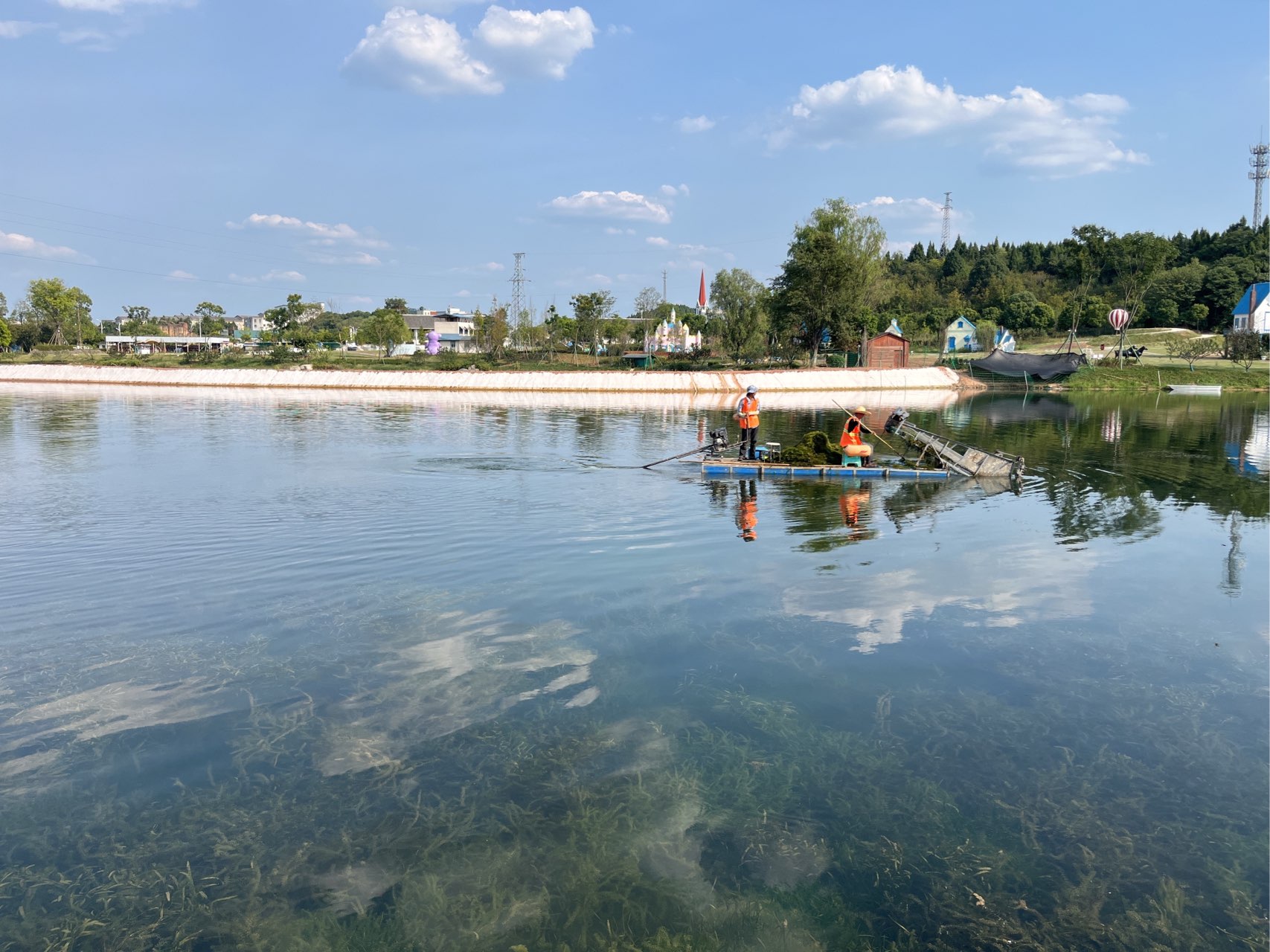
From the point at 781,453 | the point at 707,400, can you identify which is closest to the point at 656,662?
the point at 781,453

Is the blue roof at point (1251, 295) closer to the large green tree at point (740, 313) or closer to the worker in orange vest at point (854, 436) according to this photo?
the large green tree at point (740, 313)

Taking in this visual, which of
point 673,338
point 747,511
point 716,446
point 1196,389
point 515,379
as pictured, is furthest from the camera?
point 673,338

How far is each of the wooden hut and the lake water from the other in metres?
66.3

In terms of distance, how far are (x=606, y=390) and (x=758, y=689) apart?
227ft

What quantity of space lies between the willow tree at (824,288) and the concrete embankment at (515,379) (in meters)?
12.5

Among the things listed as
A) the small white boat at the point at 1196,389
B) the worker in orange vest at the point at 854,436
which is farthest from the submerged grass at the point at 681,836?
the small white boat at the point at 1196,389

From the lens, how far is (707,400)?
6706 cm

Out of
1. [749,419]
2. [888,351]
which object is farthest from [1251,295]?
[749,419]

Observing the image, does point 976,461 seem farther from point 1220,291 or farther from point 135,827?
point 1220,291

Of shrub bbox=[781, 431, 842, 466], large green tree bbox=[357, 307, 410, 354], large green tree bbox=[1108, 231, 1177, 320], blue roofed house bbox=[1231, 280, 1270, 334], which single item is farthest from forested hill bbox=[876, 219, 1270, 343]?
shrub bbox=[781, 431, 842, 466]

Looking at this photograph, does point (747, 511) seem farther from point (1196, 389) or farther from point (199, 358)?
point (199, 358)

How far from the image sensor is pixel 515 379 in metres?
79.2

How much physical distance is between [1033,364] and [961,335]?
34221 mm

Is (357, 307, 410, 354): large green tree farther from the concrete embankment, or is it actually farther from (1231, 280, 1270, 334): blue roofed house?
(1231, 280, 1270, 334): blue roofed house
